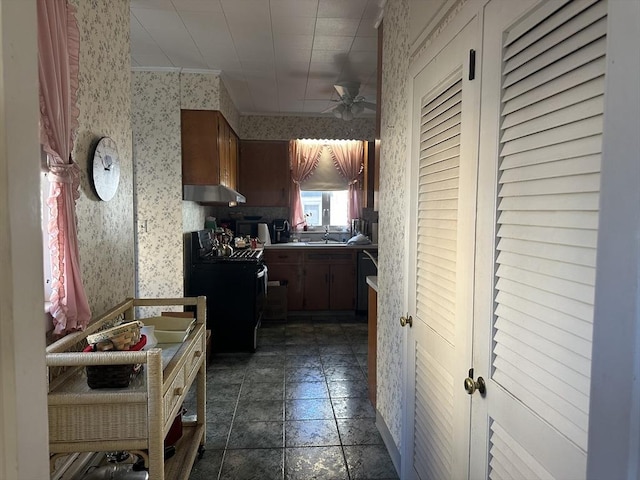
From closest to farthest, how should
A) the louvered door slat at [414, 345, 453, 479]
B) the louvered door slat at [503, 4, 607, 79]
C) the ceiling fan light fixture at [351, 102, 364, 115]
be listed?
the louvered door slat at [503, 4, 607, 79]
the louvered door slat at [414, 345, 453, 479]
the ceiling fan light fixture at [351, 102, 364, 115]

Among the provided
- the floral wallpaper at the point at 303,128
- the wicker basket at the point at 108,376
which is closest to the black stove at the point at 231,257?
the floral wallpaper at the point at 303,128

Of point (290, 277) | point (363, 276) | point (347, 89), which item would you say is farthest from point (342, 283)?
point (347, 89)

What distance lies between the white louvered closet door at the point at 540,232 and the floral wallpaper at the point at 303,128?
4544 millimetres

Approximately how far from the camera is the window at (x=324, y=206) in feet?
19.5

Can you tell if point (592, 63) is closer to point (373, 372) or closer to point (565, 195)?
point (565, 195)

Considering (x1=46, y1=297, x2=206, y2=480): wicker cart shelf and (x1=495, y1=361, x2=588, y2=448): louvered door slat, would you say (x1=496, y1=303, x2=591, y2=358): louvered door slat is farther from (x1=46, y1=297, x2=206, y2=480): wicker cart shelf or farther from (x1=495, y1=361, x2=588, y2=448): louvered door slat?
(x1=46, y1=297, x2=206, y2=480): wicker cart shelf

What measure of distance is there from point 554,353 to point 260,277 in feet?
10.9

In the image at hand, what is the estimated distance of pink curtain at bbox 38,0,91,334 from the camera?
1.34m

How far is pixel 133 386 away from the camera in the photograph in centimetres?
135

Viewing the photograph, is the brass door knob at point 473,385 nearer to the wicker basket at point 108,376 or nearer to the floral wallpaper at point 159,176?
the wicker basket at point 108,376

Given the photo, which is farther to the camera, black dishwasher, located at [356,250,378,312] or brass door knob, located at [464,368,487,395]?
black dishwasher, located at [356,250,378,312]

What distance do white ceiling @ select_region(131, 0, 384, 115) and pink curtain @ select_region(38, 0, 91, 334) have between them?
1280 mm

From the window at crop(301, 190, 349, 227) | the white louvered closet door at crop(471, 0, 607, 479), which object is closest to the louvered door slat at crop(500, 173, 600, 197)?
the white louvered closet door at crop(471, 0, 607, 479)

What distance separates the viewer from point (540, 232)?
83 centimetres
